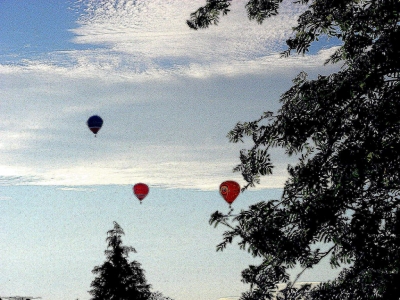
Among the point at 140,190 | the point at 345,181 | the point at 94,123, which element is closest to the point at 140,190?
the point at 140,190

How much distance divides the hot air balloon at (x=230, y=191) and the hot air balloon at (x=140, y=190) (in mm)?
15540

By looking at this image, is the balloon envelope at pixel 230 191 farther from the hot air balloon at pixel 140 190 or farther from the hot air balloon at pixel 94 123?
the hot air balloon at pixel 140 190

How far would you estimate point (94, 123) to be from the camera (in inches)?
1759

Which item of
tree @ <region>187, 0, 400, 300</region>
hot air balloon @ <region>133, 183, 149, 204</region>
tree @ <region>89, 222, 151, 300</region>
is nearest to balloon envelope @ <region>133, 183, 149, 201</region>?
hot air balloon @ <region>133, 183, 149, 204</region>

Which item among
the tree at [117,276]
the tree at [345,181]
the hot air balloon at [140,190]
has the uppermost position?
the hot air balloon at [140,190]

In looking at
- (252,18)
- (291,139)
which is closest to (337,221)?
(291,139)

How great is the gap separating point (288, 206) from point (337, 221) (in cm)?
86

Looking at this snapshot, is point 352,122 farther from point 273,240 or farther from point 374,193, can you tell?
point 273,240

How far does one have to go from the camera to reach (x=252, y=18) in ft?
49.7

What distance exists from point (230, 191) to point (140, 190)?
16188 mm

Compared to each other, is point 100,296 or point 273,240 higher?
point 100,296

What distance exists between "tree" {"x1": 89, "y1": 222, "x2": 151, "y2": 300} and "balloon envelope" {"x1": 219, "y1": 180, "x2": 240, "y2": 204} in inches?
251

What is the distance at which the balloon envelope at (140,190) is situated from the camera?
46.4 m

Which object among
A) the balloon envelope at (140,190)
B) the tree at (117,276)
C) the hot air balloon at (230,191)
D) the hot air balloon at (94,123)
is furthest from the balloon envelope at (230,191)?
the balloon envelope at (140,190)
